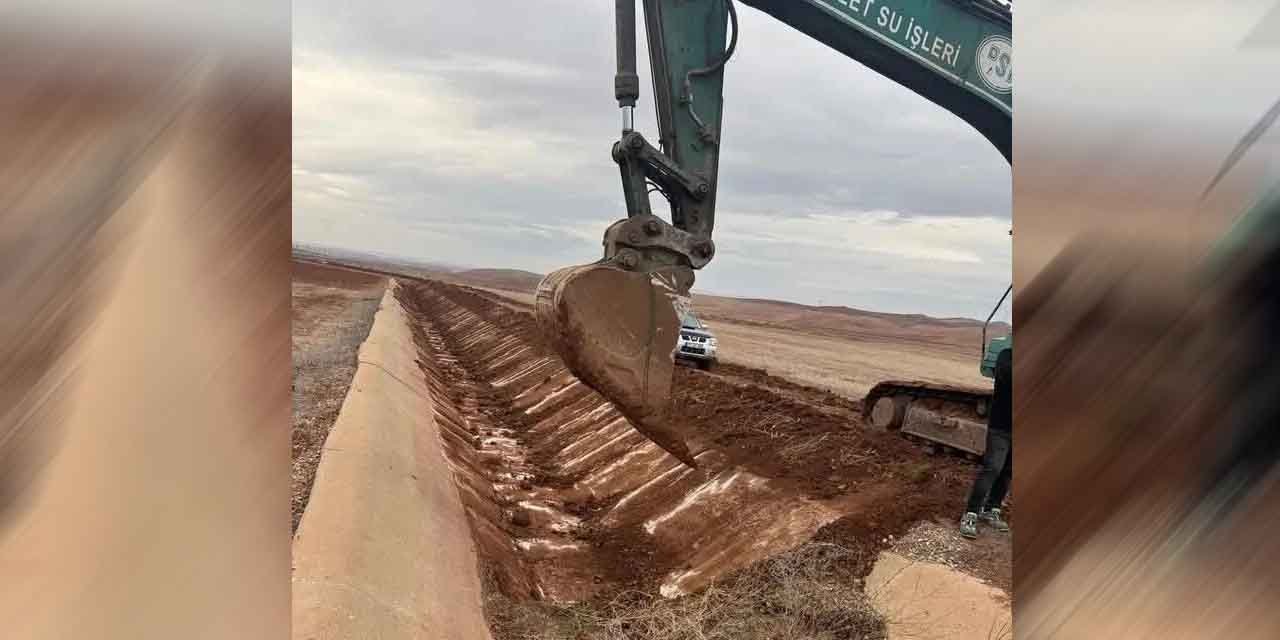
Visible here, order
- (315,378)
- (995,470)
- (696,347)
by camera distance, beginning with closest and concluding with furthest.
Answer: (995,470), (315,378), (696,347)

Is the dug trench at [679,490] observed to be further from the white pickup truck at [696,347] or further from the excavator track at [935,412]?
the white pickup truck at [696,347]

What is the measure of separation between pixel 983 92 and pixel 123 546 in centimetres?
545

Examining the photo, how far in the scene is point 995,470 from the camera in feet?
19.9

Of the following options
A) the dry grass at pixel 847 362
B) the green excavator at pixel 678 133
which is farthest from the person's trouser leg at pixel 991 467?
the dry grass at pixel 847 362

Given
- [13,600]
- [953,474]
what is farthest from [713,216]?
[953,474]

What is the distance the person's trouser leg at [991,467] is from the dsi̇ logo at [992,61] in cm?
251

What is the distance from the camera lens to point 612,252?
3863mm

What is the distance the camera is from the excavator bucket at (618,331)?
3.71m

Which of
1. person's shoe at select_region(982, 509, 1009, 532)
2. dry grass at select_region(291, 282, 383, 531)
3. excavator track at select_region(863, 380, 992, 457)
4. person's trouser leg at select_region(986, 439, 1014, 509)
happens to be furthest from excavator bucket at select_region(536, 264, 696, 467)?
excavator track at select_region(863, 380, 992, 457)

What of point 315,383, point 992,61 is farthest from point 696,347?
point 992,61

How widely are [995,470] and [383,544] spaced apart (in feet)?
14.7

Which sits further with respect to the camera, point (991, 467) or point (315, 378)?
point (315, 378)

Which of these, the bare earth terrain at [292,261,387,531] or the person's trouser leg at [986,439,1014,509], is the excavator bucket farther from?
the person's trouser leg at [986,439,1014,509]

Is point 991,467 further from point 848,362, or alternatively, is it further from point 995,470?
point 848,362
